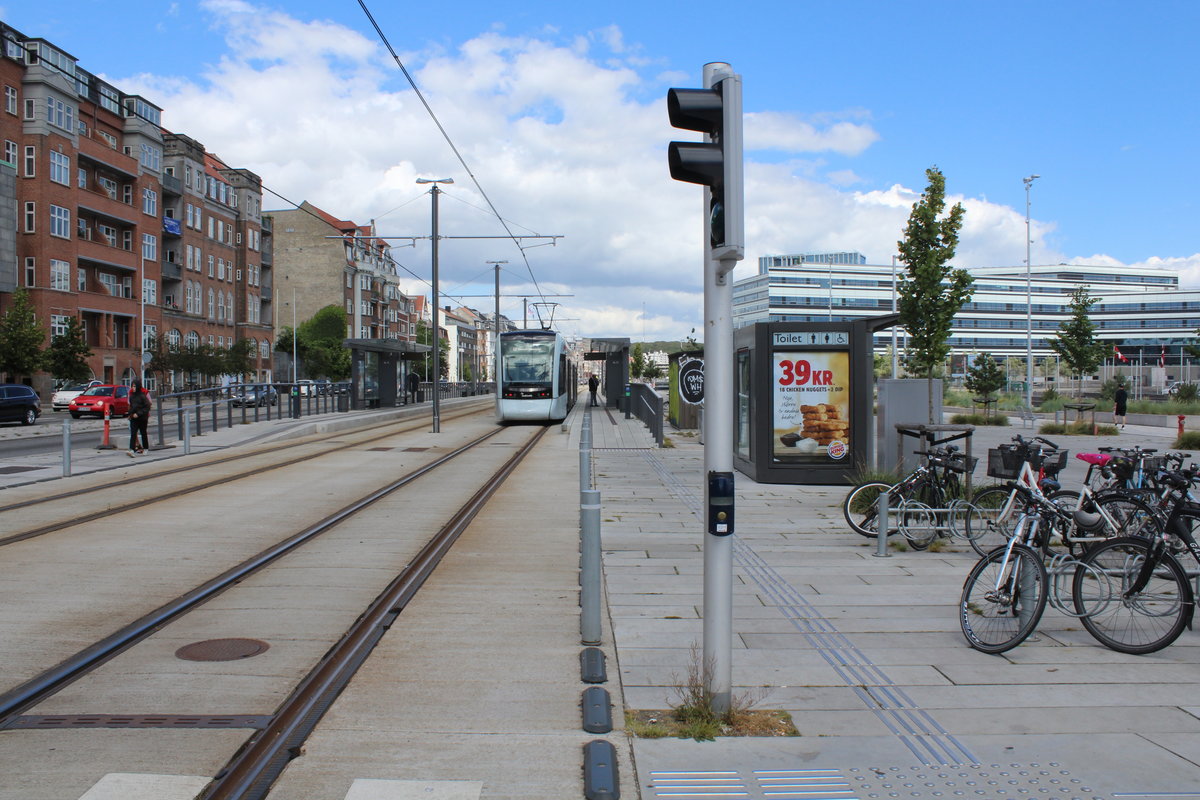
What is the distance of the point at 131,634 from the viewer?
6008 mm

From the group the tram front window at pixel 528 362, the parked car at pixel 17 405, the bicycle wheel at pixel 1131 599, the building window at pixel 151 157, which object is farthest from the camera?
the building window at pixel 151 157

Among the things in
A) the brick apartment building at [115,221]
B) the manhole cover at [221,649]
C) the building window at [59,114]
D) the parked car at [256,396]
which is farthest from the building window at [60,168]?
the manhole cover at [221,649]

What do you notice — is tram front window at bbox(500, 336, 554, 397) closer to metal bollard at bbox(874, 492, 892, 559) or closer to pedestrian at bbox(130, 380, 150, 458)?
pedestrian at bbox(130, 380, 150, 458)

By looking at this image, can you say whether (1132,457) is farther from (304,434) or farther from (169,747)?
(304,434)

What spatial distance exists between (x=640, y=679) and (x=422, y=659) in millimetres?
1312

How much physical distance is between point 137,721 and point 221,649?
127 centimetres

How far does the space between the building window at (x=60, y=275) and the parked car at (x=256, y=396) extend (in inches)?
979

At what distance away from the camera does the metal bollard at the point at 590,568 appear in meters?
5.84

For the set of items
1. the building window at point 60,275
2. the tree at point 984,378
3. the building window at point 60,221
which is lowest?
the tree at point 984,378

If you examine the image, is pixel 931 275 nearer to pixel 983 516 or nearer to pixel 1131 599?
pixel 983 516

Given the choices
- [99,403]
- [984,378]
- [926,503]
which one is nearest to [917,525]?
[926,503]

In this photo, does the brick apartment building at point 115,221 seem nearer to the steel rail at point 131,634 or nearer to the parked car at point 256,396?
Result: the parked car at point 256,396

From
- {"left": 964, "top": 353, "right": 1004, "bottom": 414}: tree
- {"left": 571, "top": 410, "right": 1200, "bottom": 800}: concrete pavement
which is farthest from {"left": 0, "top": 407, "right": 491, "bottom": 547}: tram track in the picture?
{"left": 964, "top": 353, "right": 1004, "bottom": 414}: tree

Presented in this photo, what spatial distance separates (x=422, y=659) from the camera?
560cm
